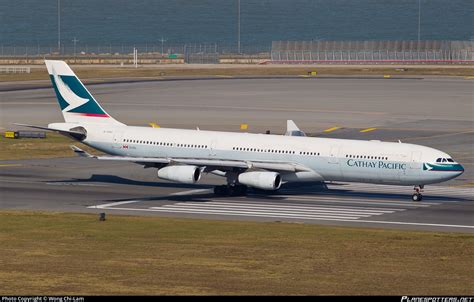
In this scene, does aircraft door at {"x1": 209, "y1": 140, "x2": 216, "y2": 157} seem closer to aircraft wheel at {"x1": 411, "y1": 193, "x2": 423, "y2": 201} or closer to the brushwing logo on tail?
the brushwing logo on tail

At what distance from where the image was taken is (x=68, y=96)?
256ft

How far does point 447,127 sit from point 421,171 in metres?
51.8

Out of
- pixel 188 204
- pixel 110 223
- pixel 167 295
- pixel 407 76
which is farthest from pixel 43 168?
pixel 407 76

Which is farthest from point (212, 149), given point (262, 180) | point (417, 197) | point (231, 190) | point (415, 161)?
point (417, 197)

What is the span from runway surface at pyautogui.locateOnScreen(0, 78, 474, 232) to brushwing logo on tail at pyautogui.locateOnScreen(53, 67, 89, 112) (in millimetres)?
5482

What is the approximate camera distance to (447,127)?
116688mm

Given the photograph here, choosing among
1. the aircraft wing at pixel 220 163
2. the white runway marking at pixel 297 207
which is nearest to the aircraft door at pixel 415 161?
the white runway marking at pixel 297 207

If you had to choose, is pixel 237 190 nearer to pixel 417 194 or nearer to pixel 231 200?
pixel 231 200

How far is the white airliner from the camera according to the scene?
66938 millimetres

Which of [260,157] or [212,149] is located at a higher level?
[212,149]

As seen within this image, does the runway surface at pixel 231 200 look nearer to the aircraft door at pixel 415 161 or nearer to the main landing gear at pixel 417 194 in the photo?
the main landing gear at pixel 417 194

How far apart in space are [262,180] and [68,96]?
1830 centimetres

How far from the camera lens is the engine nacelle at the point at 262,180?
222ft

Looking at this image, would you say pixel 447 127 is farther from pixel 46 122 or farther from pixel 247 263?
pixel 247 263
